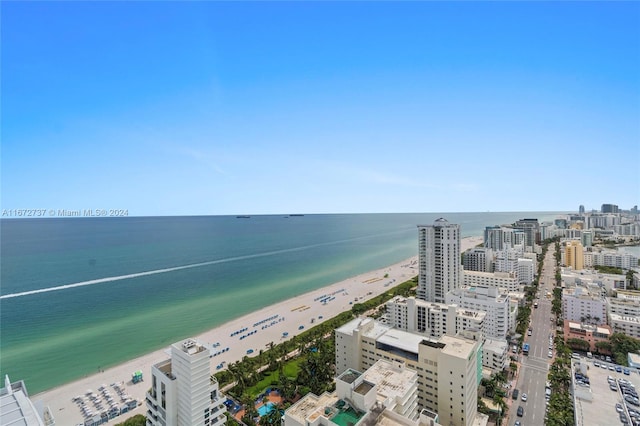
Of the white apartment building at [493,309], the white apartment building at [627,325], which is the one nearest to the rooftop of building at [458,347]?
the white apartment building at [493,309]

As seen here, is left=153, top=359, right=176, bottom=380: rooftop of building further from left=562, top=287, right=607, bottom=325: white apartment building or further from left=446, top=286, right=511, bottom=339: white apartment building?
left=562, top=287, right=607, bottom=325: white apartment building

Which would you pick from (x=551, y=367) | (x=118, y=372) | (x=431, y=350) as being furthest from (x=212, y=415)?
(x=551, y=367)

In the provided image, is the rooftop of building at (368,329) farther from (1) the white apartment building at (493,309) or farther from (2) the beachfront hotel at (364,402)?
(1) the white apartment building at (493,309)

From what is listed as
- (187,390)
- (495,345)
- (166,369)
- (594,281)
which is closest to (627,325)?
(594,281)

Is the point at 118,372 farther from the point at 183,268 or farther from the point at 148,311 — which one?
the point at 183,268

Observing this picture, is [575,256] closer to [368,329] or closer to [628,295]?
[628,295]
